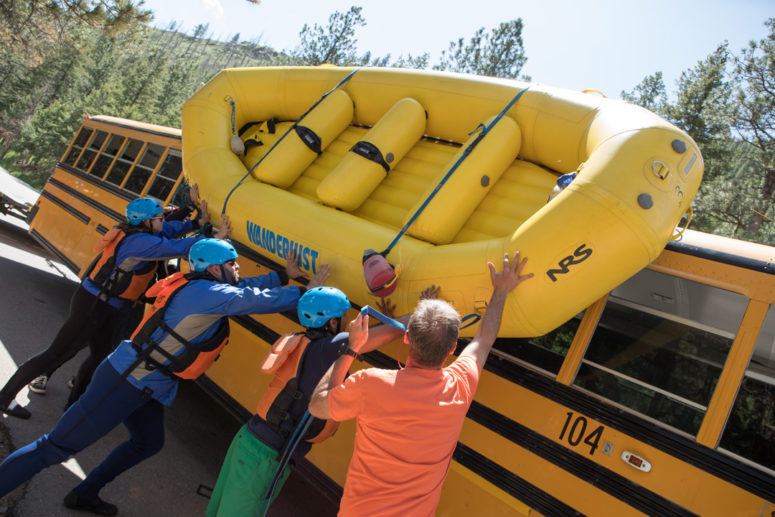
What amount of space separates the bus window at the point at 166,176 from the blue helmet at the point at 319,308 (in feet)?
10.4

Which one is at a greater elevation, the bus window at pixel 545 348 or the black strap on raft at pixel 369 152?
the black strap on raft at pixel 369 152

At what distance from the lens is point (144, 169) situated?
492 centimetres

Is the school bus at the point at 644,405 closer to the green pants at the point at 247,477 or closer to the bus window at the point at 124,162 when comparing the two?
the green pants at the point at 247,477

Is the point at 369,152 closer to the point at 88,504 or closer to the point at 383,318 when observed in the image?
the point at 383,318

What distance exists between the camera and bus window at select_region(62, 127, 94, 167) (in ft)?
20.1

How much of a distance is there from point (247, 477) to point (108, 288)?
6.45 feet

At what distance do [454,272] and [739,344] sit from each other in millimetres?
1170

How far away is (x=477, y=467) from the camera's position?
221 cm

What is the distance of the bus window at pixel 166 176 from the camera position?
15.2 ft

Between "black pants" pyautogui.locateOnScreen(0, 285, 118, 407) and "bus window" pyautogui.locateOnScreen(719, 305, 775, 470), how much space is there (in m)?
3.62

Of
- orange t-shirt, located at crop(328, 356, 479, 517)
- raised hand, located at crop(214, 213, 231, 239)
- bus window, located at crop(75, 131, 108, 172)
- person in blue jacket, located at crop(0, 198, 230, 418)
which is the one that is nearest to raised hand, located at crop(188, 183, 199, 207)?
person in blue jacket, located at crop(0, 198, 230, 418)

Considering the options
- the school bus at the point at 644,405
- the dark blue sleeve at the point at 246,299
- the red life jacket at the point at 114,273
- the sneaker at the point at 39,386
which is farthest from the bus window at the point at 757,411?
the sneaker at the point at 39,386

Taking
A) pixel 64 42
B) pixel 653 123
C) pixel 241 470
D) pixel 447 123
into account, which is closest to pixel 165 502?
pixel 241 470

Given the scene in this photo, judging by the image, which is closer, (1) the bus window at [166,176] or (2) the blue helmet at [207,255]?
(2) the blue helmet at [207,255]
